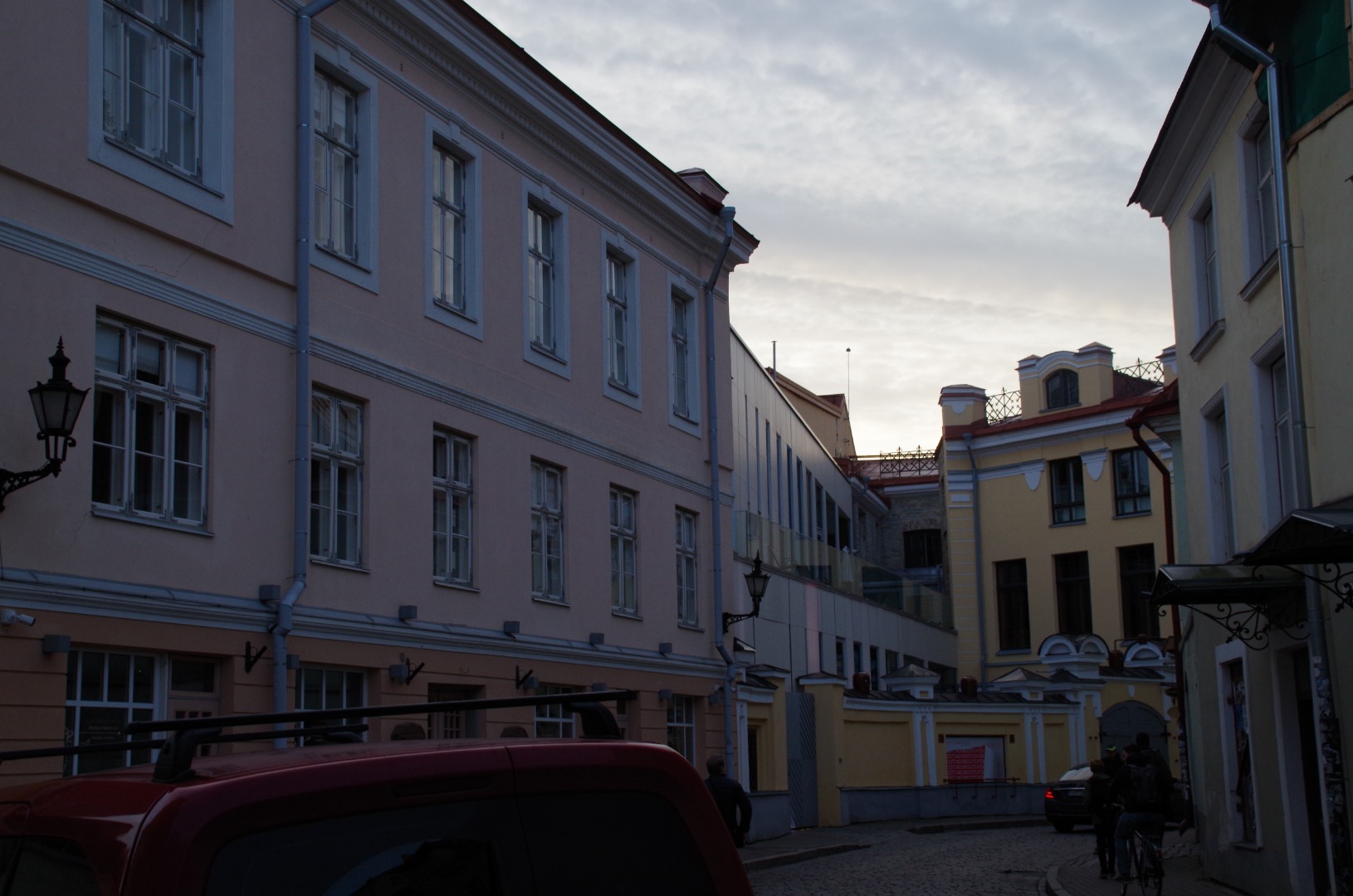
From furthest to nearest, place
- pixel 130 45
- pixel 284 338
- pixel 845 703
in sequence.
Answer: pixel 845 703 → pixel 284 338 → pixel 130 45

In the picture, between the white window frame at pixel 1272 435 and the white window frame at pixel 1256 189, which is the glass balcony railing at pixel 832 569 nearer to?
the white window frame at pixel 1272 435

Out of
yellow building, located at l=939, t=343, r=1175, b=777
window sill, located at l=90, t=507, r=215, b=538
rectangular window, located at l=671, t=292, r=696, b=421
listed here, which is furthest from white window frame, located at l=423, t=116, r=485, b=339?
yellow building, located at l=939, t=343, r=1175, b=777

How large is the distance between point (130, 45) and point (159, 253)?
1791mm

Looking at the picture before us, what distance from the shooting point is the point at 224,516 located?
13.8 metres

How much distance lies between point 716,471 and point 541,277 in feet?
18.4

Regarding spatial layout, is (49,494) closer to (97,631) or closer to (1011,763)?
(97,631)

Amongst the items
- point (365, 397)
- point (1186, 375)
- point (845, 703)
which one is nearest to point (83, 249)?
point (365, 397)

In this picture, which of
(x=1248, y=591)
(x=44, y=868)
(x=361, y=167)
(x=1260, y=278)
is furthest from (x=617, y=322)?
(x=44, y=868)

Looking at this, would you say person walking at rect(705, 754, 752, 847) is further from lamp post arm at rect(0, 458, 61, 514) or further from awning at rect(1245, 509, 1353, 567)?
lamp post arm at rect(0, 458, 61, 514)

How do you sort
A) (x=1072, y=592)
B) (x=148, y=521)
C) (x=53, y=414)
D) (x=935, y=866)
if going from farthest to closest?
(x=1072, y=592), (x=935, y=866), (x=148, y=521), (x=53, y=414)

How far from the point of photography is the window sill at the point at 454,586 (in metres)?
17.2

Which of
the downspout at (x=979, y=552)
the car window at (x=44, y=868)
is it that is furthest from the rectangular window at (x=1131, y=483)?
the car window at (x=44, y=868)

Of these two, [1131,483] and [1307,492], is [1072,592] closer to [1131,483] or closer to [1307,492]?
[1131,483]

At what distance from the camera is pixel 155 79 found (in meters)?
13.6
